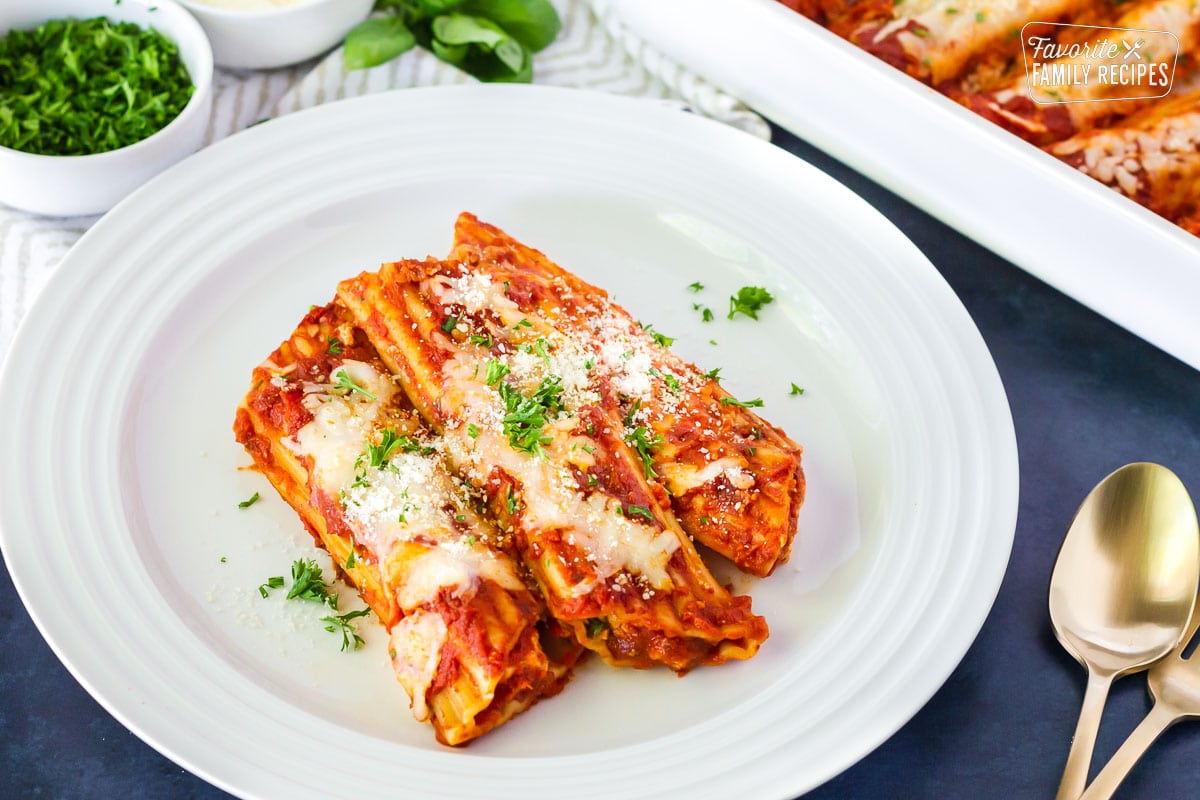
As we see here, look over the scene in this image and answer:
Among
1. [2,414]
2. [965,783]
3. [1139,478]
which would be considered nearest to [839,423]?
[1139,478]

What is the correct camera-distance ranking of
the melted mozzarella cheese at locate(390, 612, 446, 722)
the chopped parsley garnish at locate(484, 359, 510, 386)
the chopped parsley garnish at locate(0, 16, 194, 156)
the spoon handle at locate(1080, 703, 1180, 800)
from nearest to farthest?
the melted mozzarella cheese at locate(390, 612, 446, 722), the spoon handle at locate(1080, 703, 1180, 800), the chopped parsley garnish at locate(484, 359, 510, 386), the chopped parsley garnish at locate(0, 16, 194, 156)

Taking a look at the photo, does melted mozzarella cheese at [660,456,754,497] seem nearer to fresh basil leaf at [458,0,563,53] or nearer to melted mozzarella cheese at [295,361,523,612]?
melted mozzarella cheese at [295,361,523,612]

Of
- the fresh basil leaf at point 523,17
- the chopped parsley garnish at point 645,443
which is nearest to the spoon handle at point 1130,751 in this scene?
the chopped parsley garnish at point 645,443

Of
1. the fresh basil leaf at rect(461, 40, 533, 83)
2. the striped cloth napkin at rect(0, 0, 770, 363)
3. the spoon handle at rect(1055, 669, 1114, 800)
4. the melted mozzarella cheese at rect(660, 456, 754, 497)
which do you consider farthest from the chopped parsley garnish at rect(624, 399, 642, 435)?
the fresh basil leaf at rect(461, 40, 533, 83)

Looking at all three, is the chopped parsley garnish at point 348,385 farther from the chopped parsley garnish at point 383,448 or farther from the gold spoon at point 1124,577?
the gold spoon at point 1124,577

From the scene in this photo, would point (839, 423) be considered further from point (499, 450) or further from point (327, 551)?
point (327, 551)
